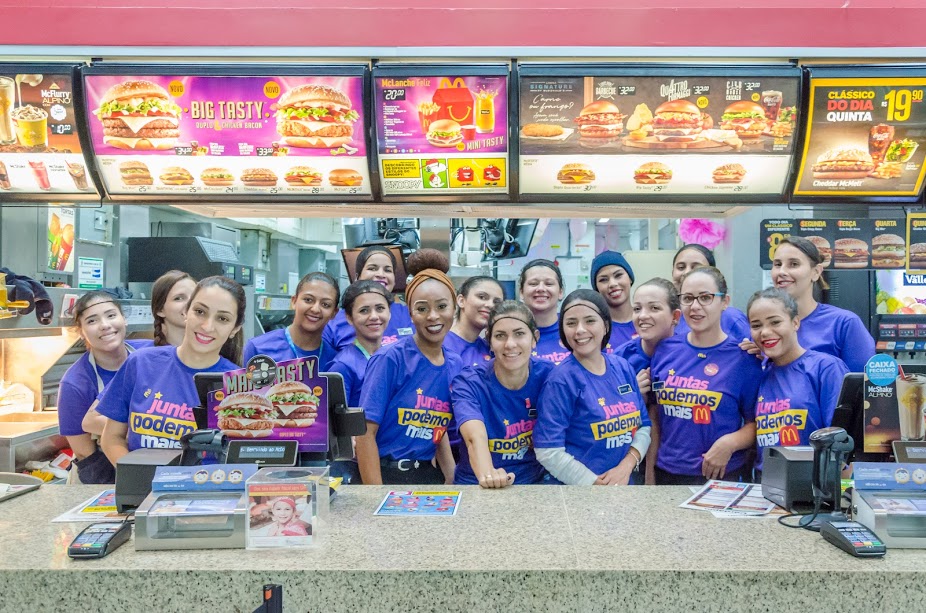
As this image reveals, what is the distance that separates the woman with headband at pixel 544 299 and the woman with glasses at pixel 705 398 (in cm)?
61

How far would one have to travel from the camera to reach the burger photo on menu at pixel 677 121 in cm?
276

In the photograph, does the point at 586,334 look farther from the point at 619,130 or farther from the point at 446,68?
the point at 446,68

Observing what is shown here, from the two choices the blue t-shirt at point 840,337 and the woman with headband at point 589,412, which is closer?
the woman with headband at point 589,412

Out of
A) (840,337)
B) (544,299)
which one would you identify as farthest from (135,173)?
(840,337)

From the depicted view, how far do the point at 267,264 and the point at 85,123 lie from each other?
6.74 meters

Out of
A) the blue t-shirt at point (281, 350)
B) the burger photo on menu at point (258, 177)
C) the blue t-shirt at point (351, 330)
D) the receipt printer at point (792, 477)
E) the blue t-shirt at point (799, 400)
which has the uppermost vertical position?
the burger photo on menu at point (258, 177)

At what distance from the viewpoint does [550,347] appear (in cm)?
342

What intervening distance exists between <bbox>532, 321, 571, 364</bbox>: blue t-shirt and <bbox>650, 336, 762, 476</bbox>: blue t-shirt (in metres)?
0.59

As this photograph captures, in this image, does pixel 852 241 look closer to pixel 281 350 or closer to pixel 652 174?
pixel 652 174

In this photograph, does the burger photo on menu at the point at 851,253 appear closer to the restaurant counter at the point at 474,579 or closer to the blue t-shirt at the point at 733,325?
the blue t-shirt at the point at 733,325

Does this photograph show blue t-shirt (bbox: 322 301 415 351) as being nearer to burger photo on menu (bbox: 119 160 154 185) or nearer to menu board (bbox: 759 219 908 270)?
burger photo on menu (bbox: 119 160 154 185)

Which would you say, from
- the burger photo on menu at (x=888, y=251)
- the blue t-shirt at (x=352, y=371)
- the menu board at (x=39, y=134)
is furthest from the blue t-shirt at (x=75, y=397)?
the burger photo on menu at (x=888, y=251)

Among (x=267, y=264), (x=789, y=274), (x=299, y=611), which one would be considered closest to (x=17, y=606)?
(x=299, y=611)

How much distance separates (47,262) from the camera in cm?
407
